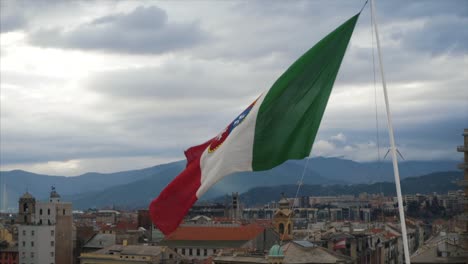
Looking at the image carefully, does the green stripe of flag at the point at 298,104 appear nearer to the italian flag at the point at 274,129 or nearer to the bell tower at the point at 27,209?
the italian flag at the point at 274,129

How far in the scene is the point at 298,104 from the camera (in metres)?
17.3

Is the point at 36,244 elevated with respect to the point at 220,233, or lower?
lower

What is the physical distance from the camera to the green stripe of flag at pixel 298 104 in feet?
55.3

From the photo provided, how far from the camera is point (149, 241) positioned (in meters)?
132

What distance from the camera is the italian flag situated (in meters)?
16.9

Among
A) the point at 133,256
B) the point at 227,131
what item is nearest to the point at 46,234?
the point at 133,256

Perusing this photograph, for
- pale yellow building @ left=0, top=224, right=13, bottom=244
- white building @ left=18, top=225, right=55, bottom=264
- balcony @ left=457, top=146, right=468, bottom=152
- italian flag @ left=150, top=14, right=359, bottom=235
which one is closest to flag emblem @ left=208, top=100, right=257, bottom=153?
italian flag @ left=150, top=14, right=359, bottom=235

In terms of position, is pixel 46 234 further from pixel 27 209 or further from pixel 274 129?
pixel 274 129

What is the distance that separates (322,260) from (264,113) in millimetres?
61908

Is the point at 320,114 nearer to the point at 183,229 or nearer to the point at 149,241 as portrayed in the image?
the point at 183,229

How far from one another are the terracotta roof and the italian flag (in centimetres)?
9230

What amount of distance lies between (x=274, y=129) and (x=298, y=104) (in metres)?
0.76

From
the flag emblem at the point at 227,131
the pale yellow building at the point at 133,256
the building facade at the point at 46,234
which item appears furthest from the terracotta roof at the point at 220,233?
the flag emblem at the point at 227,131

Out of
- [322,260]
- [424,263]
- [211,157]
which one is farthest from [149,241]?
[211,157]
